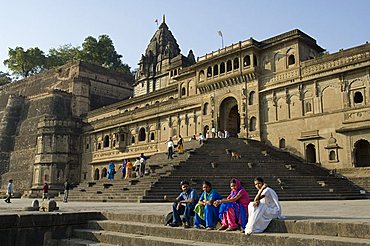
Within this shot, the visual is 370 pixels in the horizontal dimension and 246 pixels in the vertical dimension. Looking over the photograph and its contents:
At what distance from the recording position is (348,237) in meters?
5.36

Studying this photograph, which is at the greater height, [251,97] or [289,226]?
[251,97]

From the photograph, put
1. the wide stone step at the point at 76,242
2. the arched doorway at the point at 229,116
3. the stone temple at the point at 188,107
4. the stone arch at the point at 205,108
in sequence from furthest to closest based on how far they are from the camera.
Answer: the stone arch at the point at 205,108, the arched doorway at the point at 229,116, the stone temple at the point at 188,107, the wide stone step at the point at 76,242

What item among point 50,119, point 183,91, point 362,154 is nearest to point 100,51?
point 50,119

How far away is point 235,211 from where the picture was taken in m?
6.47

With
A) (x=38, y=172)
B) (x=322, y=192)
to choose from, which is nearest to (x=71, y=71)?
(x=38, y=172)

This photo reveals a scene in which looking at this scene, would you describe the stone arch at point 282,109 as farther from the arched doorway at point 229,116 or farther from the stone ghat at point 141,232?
the stone ghat at point 141,232

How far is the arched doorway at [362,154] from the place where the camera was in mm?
23462

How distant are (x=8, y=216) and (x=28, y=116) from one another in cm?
4533

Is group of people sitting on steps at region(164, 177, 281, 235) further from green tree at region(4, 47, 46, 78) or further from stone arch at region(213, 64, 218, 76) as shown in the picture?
green tree at region(4, 47, 46, 78)

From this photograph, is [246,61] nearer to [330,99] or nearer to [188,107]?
[188,107]

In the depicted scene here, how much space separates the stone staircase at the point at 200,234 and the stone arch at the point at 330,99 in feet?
63.7

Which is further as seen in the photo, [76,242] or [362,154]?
[362,154]

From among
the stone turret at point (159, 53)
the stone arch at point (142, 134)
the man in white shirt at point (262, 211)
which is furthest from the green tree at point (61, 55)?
the man in white shirt at point (262, 211)

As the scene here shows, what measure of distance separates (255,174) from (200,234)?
13672 millimetres
